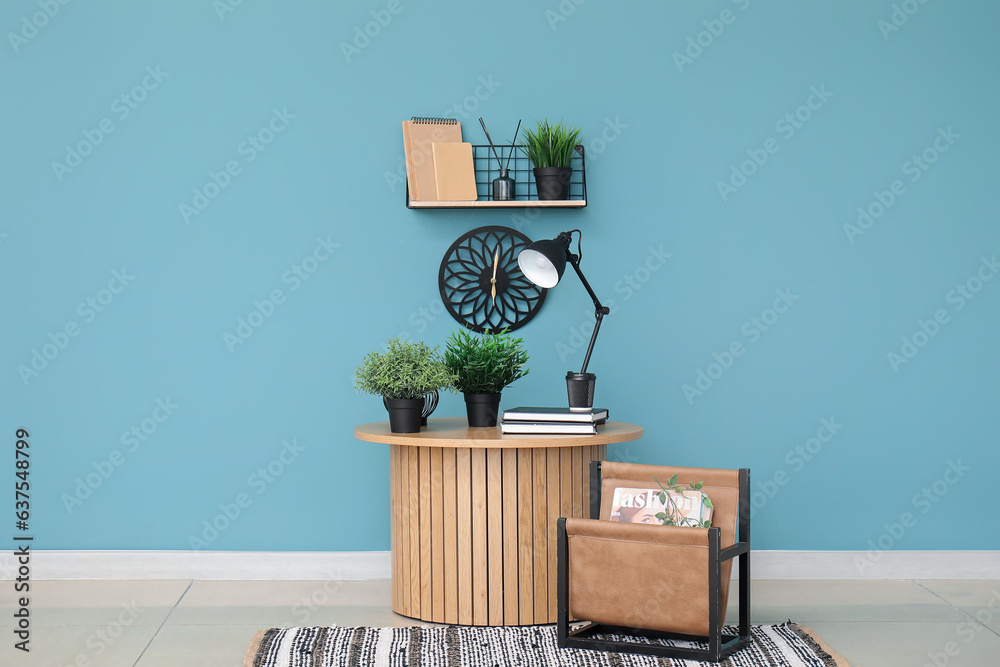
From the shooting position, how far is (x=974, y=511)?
3430 mm

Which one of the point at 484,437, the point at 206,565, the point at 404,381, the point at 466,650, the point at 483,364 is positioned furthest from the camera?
the point at 206,565

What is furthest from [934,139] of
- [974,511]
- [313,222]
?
[313,222]

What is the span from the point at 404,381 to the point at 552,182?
A: 1.03 meters

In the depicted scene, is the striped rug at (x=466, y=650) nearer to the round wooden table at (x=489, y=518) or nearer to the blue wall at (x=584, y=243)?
the round wooden table at (x=489, y=518)

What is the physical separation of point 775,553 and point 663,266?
1.24 m

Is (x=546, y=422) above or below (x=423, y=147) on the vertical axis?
below

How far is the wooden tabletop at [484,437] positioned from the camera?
2580 mm

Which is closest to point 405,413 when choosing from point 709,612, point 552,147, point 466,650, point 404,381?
point 404,381

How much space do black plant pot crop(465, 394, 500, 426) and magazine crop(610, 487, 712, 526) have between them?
0.54 meters

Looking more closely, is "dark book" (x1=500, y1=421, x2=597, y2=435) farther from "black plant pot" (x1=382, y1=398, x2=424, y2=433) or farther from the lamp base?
"black plant pot" (x1=382, y1=398, x2=424, y2=433)

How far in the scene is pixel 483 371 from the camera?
288 cm

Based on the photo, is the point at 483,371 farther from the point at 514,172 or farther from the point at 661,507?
the point at 514,172

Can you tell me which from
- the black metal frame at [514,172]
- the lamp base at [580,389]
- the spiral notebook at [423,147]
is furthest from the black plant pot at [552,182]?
the lamp base at [580,389]

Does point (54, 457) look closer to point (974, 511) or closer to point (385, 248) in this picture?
point (385, 248)
